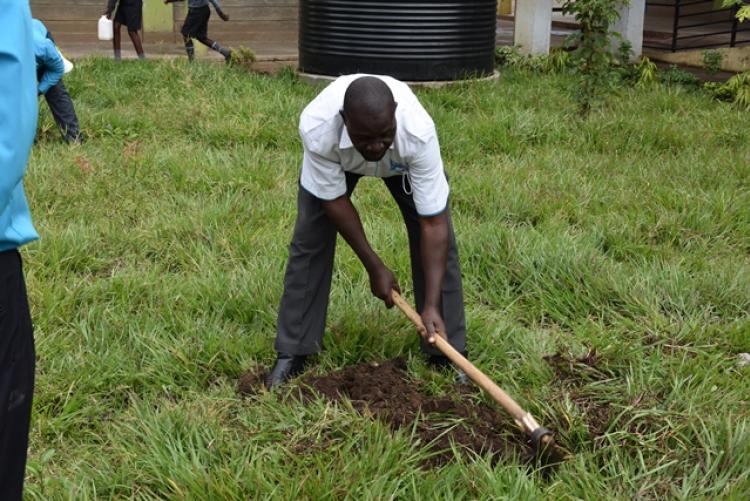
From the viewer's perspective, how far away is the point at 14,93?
1769mm

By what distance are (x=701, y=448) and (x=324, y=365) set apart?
1504 millimetres

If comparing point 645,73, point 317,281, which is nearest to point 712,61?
point 645,73

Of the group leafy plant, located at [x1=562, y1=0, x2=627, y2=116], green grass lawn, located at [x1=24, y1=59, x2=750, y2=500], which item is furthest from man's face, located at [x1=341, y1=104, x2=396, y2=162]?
leafy plant, located at [x1=562, y1=0, x2=627, y2=116]

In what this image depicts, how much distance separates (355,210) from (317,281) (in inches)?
17.9

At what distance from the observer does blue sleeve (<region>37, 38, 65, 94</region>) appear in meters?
6.68

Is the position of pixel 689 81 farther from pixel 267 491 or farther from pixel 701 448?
pixel 267 491

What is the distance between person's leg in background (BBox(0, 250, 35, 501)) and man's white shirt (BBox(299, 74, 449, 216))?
1.35 m

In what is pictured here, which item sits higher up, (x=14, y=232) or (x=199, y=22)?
(x=14, y=232)

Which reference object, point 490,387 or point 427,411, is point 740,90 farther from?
point 490,387

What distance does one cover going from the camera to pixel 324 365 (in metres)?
3.80

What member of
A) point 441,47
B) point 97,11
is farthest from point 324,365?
point 97,11

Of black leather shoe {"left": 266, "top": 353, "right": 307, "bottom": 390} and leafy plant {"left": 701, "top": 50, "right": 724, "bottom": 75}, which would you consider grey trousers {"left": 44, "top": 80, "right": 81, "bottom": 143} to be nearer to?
black leather shoe {"left": 266, "top": 353, "right": 307, "bottom": 390}

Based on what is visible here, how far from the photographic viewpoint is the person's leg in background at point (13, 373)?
196cm

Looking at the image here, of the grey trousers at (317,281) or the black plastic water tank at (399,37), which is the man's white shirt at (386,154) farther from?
the black plastic water tank at (399,37)
